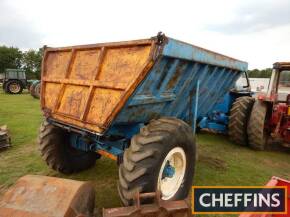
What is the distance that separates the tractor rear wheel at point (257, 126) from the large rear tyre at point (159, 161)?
3.09 metres

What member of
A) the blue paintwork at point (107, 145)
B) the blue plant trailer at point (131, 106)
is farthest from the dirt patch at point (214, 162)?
the blue paintwork at point (107, 145)

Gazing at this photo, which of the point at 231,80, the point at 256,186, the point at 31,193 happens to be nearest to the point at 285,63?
the point at 231,80

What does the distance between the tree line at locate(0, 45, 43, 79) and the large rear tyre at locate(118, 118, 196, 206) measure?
57.1m

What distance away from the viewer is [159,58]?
3146 mm

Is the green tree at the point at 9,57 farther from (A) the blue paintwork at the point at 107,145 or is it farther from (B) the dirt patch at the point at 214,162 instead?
(A) the blue paintwork at the point at 107,145

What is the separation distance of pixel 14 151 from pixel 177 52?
4623 millimetres

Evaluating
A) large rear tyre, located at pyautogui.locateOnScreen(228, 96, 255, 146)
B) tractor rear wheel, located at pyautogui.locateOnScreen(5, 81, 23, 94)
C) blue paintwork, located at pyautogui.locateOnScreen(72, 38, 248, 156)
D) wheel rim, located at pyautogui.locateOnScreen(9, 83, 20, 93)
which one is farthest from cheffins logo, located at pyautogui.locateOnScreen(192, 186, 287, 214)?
wheel rim, located at pyautogui.locateOnScreen(9, 83, 20, 93)

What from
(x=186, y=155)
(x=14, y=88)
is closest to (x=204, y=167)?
(x=186, y=155)

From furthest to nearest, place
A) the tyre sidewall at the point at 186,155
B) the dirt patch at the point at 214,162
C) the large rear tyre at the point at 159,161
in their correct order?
1. the dirt patch at the point at 214,162
2. the tyre sidewall at the point at 186,155
3. the large rear tyre at the point at 159,161

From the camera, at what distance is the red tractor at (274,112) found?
20.9 ft

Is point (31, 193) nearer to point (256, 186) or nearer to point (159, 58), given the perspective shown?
point (159, 58)

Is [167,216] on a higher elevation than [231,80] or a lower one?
lower

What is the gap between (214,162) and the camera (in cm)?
577

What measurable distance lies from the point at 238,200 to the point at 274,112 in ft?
11.1
